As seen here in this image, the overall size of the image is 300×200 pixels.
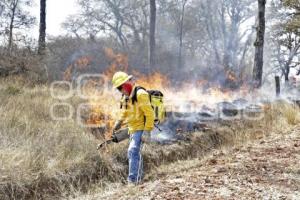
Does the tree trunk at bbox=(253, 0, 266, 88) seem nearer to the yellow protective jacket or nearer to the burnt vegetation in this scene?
the burnt vegetation

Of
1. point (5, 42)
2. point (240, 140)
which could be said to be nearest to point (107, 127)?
point (240, 140)

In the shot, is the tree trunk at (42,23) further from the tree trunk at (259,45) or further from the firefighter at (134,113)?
the firefighter at (134,113)

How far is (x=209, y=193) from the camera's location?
548cm

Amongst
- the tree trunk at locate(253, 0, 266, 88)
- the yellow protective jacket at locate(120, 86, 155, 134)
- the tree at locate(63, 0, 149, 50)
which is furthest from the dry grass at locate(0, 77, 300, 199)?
the tree at locate(63, 0, 149, 50)

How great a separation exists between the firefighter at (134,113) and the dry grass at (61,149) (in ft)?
2.84

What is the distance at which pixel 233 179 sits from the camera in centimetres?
609

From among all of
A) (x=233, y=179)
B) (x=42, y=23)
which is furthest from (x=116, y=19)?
(x=233, y=179)

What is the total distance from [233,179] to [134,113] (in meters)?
1.88

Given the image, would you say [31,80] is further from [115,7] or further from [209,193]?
[115,7]

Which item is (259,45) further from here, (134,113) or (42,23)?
(134,113)

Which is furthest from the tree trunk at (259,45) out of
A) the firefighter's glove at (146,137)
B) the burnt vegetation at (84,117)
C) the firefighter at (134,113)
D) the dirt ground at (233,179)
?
the firefighter at (134,113)

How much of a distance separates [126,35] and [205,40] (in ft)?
24.4

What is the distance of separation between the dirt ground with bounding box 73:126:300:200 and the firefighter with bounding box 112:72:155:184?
467 millimetres

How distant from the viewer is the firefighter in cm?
662
